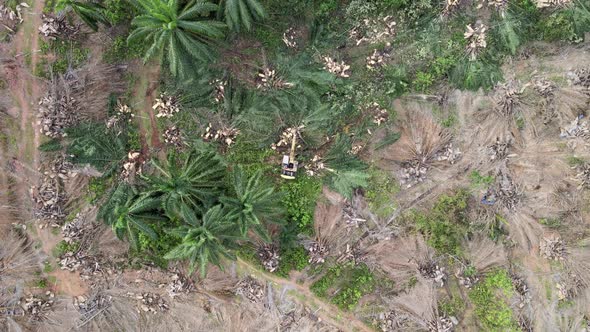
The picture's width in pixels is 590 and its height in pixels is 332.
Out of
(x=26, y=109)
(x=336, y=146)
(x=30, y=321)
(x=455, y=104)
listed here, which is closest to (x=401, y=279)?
(x=336, y=146)

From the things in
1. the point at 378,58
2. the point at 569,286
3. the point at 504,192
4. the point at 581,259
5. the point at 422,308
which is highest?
the point at 378,58

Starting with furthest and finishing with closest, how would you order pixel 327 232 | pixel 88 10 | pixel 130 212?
pixel 327 232
pixel 88 10
pixel 130 212

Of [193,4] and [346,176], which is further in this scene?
[346,176]

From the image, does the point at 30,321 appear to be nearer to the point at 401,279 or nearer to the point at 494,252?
the point at 401,279

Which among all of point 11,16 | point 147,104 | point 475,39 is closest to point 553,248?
point 475,39

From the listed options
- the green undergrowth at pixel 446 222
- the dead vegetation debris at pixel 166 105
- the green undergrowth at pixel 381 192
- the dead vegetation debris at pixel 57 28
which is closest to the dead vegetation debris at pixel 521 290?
the green undergrowth at pixel 446 222

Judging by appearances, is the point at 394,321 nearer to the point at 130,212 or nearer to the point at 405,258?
the point at 405,258
